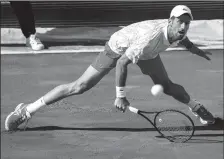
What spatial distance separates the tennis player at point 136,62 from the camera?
10.6m

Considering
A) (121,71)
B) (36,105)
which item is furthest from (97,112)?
(121,71)

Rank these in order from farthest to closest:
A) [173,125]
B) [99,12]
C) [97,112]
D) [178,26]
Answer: [99,12], [97,112], [173,125], [178,26]

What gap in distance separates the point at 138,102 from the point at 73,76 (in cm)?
85

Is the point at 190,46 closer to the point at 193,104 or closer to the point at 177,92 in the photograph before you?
the point at 177,92

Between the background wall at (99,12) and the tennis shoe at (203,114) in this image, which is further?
the background wall at (99,12)

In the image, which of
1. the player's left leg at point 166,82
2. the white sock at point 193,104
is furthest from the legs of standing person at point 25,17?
the white sock at point 193,104

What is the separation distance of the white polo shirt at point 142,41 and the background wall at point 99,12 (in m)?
0.88

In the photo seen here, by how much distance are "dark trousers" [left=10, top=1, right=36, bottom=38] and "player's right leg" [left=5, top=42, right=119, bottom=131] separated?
117 cm

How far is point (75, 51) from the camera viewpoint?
1254 centimetres

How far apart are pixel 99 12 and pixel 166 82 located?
1.66 m

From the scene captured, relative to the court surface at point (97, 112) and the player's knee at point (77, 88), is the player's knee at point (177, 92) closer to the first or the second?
the court surface at point (97, 112)

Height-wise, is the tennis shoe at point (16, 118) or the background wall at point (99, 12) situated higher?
the background wall at point (99, 12)

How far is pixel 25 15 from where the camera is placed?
38.9ft

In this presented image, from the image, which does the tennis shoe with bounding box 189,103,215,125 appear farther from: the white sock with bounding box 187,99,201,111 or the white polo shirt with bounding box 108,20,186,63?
the white polo shirt with bounding box 108,20,186,63
